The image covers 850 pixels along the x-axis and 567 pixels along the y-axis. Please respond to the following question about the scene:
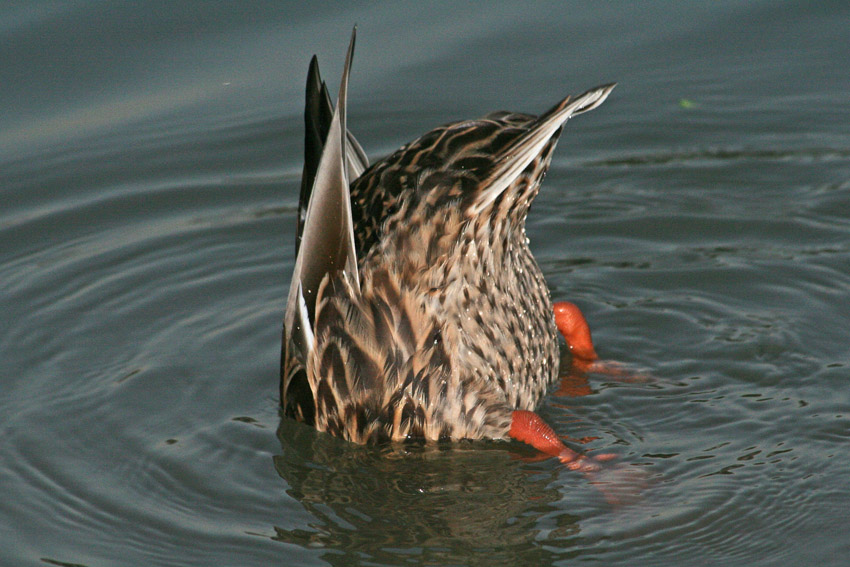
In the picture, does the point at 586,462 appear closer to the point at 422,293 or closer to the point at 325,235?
the point at 422,293

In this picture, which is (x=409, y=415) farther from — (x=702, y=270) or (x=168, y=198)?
(x=168, y=198)

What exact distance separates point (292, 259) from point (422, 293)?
2.24m

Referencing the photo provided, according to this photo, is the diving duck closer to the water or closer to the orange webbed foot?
the orange webbed foot

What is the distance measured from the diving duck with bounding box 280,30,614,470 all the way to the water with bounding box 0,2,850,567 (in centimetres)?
17

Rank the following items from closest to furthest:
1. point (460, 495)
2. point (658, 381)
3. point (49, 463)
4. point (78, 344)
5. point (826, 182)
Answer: point (460, 495) < point (49, 463) < point (658, 381) < point (78, 344) < point (826, 182)

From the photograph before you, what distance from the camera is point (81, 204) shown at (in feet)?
24.6

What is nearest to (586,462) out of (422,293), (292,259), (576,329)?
(422,293)

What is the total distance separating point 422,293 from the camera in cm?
487

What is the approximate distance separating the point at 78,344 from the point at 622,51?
173 inches

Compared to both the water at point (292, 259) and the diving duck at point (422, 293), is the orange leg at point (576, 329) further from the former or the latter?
the diving duck at point (422, 293)

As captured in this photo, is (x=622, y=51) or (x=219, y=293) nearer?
(x=219, y=293)

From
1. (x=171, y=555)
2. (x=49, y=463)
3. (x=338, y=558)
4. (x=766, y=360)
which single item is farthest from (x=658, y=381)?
(x=49, y=463)

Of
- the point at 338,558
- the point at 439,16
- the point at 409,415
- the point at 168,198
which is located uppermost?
the point at 439,16

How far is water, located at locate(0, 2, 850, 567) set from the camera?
4.57 m
